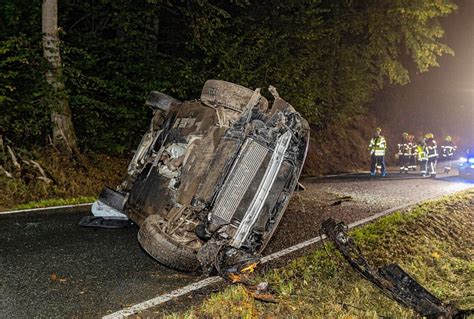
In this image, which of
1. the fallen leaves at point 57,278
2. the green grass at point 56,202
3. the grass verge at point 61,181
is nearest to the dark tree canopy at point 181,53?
the grass verge at point 61,181

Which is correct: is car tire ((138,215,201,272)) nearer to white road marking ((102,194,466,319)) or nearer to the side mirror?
white road marking ((102,194,466,319))

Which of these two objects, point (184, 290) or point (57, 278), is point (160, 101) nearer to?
point (57, 278)

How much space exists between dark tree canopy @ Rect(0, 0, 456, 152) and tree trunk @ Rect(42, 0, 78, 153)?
15 centimetres

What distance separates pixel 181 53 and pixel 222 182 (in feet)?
31.6

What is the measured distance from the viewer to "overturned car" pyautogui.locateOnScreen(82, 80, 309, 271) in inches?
158

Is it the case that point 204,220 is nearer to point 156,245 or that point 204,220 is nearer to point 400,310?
point 156,245

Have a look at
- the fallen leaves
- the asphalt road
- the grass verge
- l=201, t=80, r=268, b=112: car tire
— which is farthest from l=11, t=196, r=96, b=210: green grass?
l=201, t=80, r=268, b=112: car tire

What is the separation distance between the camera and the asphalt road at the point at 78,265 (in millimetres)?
3518

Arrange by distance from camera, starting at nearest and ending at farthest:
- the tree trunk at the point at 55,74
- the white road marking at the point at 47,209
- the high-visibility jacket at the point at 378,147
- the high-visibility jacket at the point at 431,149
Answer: the white road marking at the point at 47,209
the tree trunk at the point at 55,74
the high-visibility jacket at the point at 378,147
the high-visibility jacket at the point at 431,149

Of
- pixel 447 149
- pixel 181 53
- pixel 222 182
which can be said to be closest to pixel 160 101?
pixel 222 182

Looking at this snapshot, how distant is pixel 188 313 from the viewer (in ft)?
11.0

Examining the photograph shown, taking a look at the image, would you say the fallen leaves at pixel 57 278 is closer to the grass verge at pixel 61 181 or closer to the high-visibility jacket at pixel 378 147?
the grass verge at pixel 61 181

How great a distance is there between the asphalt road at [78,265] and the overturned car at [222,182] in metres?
0.40

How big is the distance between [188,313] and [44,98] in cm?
703
